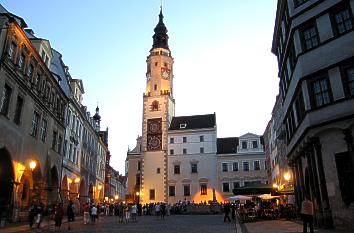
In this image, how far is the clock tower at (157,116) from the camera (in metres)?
74.2

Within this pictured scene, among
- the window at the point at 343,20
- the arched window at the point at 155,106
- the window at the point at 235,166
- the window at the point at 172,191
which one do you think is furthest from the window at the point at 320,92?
the arched window at the point at 155,106

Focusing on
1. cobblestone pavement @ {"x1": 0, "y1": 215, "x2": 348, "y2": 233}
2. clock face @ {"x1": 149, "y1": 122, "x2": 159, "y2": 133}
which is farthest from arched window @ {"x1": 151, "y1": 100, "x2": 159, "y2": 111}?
cobblestone pavement @ {"x1": 0, "y1": 215, "x2": 348, "y2": 233}

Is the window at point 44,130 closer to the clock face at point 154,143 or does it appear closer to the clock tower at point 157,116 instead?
the clock tower at point 157,116

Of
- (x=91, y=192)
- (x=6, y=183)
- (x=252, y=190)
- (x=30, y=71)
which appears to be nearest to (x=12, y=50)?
(x=30, y=71)

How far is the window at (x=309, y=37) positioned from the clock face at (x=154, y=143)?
56.3 meters

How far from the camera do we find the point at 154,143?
77.4m

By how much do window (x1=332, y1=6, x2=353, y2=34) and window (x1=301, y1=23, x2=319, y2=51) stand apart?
1.53 metres

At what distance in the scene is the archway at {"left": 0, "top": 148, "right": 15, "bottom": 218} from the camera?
2561 cm

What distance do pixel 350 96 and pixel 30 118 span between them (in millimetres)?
25105

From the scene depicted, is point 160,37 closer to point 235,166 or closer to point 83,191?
point 235,166

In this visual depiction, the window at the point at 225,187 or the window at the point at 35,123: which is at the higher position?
the window at the point at 35,123

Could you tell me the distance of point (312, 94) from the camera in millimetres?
22094

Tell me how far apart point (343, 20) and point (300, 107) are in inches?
267

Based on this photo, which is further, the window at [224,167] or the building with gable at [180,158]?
the window at [224,167]
